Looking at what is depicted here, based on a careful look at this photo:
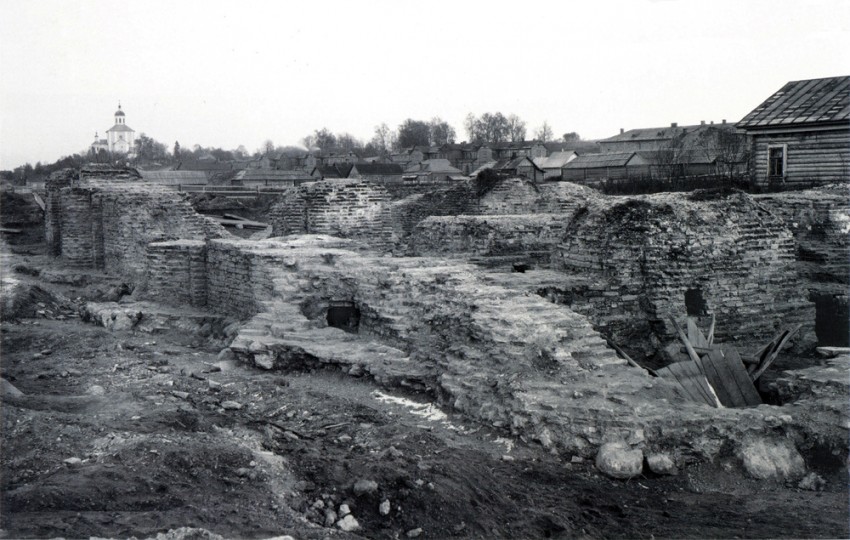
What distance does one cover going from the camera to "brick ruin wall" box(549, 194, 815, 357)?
8.62 m

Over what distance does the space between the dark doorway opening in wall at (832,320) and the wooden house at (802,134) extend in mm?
6580

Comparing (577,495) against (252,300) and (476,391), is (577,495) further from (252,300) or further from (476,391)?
(252,300)

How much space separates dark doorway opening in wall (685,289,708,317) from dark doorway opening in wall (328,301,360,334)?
12.5 ft

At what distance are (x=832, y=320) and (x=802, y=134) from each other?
26.6ft

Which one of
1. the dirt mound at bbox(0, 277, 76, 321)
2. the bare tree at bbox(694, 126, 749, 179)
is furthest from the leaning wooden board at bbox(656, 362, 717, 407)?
the bare tree at bbox(694, 126, 749, 179)

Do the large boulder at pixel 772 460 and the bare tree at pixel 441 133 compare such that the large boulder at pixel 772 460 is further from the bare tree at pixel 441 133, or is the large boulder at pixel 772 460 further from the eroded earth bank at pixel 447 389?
the bare tree at pixel 441 133

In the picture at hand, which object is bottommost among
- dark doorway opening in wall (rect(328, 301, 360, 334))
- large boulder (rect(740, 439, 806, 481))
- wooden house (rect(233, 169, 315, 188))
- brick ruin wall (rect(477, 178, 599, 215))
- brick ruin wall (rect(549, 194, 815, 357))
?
large boulder (rect(740, 439, 806, 481))

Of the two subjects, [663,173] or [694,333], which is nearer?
[694,333]

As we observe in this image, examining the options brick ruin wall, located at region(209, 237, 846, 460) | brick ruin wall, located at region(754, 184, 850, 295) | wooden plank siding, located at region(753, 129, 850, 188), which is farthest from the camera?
wooden plank siding, located at region(753, 129, 850, 188)

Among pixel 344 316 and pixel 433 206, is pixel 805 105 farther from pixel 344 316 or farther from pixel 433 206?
pixel 344 316

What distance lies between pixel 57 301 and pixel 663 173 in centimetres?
1980

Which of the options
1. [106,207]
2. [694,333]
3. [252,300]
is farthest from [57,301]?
[694,333]

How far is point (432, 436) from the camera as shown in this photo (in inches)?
234

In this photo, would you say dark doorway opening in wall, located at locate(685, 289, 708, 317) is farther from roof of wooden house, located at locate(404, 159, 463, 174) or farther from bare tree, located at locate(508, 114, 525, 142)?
bare tree, located at locate(508, 114, 525, 142)
